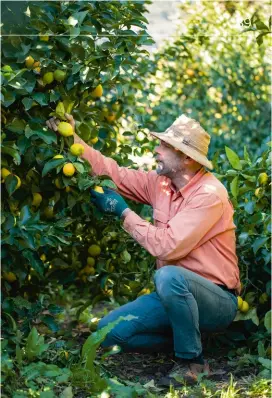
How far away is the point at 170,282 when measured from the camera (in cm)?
347

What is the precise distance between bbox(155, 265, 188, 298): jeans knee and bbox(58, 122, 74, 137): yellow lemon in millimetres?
681

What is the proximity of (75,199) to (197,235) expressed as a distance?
0.54m

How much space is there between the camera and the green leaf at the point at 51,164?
11.1ft

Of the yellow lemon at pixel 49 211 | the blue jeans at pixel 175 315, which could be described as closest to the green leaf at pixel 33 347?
the blue jeans at pixel 175 315

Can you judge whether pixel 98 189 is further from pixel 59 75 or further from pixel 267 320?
pixel 267 320

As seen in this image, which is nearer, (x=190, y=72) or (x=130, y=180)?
(x=130, y=180)

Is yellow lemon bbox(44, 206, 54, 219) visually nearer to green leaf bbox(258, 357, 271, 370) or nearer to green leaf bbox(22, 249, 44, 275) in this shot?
green leaf bbox(22, 249, 44, 275)

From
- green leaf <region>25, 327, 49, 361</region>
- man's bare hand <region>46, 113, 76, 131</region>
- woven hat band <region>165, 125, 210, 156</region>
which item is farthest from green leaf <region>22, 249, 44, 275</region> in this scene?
woven hat band <region>165, 125, 210, 156</region>

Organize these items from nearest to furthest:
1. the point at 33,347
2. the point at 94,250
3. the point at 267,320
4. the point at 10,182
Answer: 1. the point at 33,347
2. the point at 10,182
3. the point at 267,320
4. the point at 94,250

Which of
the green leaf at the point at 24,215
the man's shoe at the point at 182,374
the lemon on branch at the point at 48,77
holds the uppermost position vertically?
the lemon on branch at the point at 48,77

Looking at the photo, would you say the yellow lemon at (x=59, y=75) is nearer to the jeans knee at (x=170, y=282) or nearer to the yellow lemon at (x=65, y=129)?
the yellow lemon at (x=65, y=129)

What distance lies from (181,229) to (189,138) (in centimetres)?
43

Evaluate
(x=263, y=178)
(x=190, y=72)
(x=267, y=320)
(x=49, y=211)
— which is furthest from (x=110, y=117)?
(x=190, y=72)

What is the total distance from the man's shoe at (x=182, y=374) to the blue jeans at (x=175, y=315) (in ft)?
0.18
